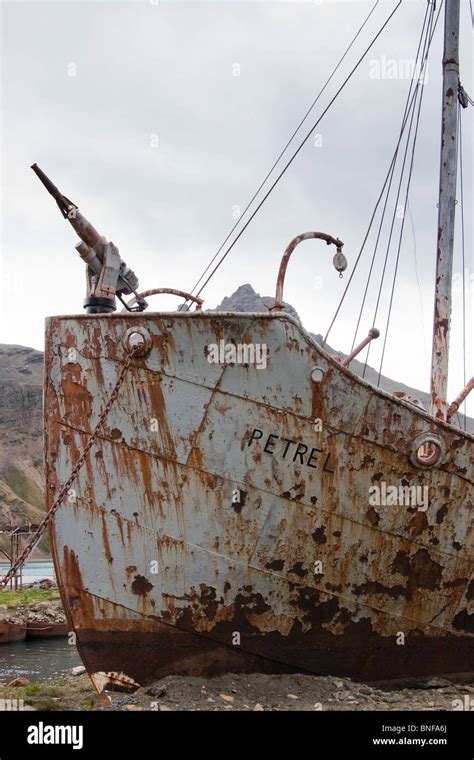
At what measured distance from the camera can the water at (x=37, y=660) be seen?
13.1 meters

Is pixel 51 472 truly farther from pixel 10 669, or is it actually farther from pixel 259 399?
pixel 10 669

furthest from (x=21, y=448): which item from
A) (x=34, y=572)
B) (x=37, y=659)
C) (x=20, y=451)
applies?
(x=37, y=659)

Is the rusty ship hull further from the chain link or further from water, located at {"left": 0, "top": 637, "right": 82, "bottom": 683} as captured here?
water, located at {"left": 0, "top": 637, "right": 82, "bottom": 683}

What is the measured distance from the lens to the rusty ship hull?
6090mm

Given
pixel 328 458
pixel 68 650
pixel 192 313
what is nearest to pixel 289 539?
pixel 328 458

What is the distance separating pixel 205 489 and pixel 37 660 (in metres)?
11.4

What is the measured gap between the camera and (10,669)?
45.9 ft

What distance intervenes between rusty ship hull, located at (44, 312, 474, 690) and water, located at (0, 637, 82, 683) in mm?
7111

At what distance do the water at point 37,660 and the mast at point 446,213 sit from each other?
29.0 ft

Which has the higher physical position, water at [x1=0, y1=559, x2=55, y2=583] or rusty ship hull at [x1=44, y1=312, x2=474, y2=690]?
rusty ship hull at [x1=44, y1=312, x2=474, y2=690]

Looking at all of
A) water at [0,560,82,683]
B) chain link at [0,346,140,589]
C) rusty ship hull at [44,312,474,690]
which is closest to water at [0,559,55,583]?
water at [0,560,82,683]

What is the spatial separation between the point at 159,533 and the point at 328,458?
165 centimetres

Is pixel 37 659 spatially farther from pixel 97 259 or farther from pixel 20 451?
pixel 20 451

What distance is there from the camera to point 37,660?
50.1 feet
